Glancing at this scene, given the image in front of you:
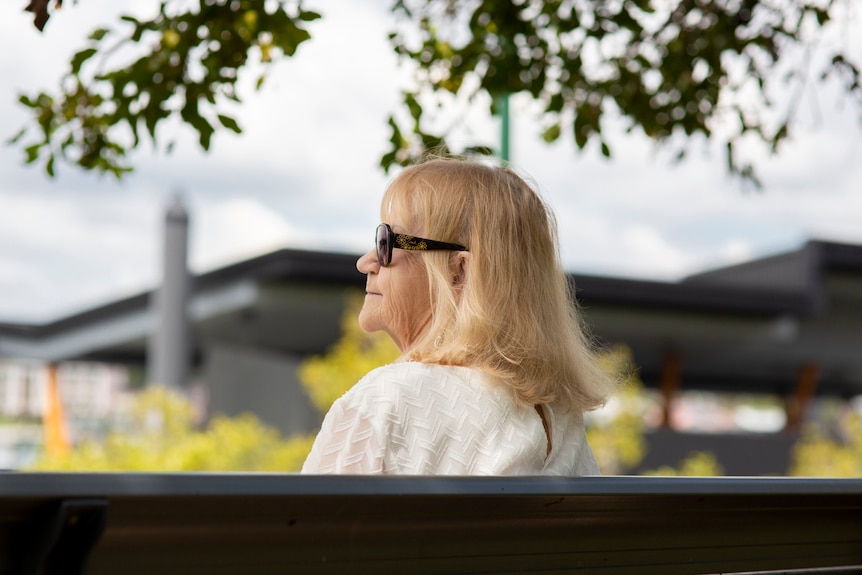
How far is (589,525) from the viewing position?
1879mm

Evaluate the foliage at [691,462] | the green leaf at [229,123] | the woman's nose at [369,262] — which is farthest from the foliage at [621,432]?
the woman's nose at [369,262]

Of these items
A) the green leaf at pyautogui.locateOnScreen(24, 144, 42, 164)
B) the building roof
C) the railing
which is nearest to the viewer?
the railing

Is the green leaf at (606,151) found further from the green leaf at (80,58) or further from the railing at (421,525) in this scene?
the railing at (421,525)

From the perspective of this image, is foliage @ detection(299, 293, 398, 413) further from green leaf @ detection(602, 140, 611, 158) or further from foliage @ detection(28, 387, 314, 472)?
green leaf @ detection(602, 140, 611, 158)

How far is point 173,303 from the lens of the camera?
22.0 meters

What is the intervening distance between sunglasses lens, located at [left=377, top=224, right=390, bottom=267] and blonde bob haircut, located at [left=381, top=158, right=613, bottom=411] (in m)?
0.05

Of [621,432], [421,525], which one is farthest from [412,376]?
[621,432]

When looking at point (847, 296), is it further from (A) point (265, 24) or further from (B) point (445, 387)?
(B) point (445, 387)

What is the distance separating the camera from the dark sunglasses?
264 cm

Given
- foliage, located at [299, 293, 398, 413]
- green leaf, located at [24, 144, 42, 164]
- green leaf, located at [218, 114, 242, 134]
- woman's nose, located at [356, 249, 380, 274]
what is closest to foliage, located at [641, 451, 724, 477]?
foliage, located at [299, 293, 398, 413]

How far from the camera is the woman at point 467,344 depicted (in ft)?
7.32

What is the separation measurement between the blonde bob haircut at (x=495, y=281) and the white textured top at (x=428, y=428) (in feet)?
0.30

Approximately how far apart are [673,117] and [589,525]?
560 cm

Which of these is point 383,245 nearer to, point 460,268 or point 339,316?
point 460,268
